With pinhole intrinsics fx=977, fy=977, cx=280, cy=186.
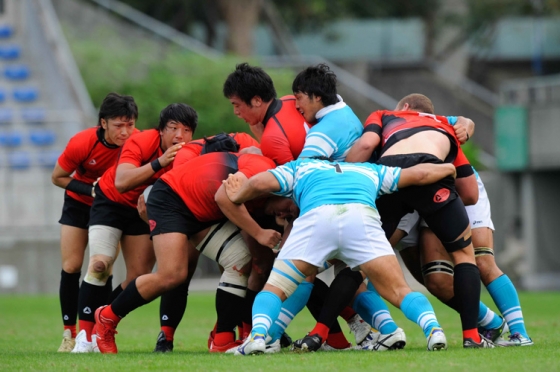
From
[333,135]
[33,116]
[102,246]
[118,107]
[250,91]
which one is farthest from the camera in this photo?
[33,116]

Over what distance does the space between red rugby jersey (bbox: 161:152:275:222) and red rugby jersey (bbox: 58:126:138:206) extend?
1.50 m

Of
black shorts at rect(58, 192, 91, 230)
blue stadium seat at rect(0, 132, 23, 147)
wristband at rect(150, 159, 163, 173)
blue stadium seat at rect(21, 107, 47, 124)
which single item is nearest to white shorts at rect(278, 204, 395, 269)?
wristband at rect(150, 159, 163, 173)

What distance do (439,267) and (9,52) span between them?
64.2 feet

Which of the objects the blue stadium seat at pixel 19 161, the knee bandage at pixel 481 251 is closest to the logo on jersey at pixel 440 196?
the knee bandage at pixel 481 251

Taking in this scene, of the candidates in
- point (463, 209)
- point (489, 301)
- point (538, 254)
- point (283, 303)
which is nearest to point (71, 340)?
point (283, 303)

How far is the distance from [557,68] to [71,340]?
29.0 metres

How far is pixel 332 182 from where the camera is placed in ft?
23.2

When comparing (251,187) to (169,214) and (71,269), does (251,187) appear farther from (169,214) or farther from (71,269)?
(71,269)

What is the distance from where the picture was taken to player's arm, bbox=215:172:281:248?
24.0 ft

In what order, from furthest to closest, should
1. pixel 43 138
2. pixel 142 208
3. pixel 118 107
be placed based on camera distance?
pixel 43 138 → pixel 118 107 → pixel 142 208

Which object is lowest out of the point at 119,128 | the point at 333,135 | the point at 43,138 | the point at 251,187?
the point at 251,187

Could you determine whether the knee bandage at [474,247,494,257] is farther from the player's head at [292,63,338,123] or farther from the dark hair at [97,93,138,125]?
the dark hair at [97,93,138,125]

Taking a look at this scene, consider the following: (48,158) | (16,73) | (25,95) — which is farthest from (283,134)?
(16,73)

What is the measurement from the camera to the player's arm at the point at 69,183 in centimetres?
905
